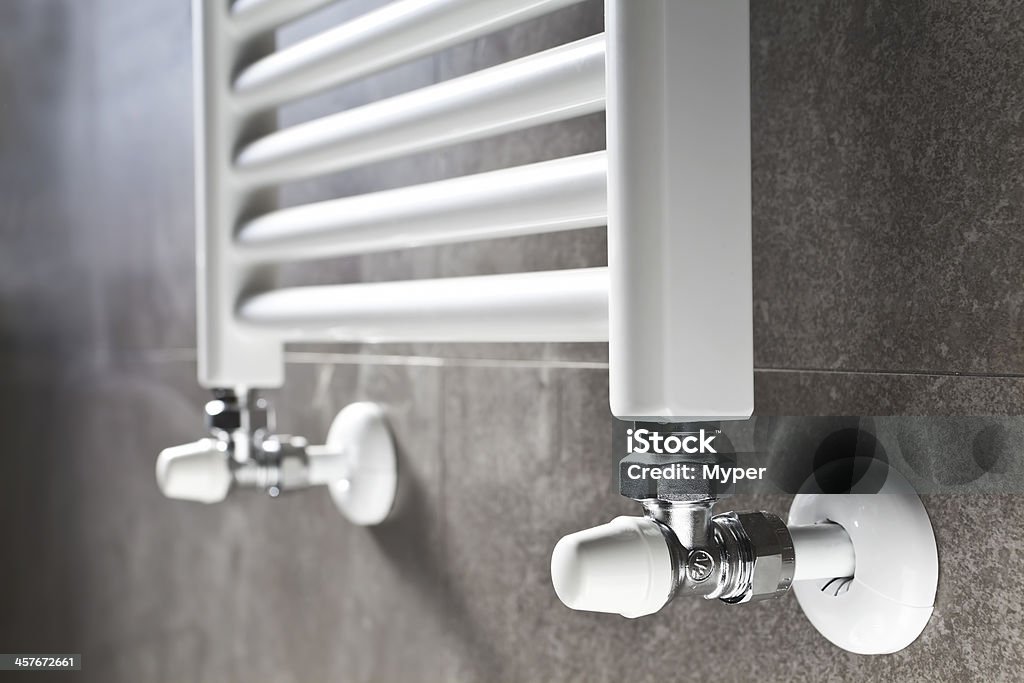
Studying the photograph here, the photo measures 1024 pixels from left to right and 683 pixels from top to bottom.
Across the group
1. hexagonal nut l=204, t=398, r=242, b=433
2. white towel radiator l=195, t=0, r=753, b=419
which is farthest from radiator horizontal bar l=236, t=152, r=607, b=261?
hexagonal nut l=204, t=398, r=242, b=433

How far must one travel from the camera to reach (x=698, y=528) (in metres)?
0.35

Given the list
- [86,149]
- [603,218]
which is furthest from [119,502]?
[603,218]

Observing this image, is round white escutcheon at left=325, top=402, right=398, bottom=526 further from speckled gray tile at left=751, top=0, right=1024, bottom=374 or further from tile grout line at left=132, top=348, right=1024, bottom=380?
speckled gray tile at left=751, top=0, right=1024, bottom=374

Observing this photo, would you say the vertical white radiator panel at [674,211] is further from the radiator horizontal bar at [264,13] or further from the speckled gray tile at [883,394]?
the radiator horizontal bar at [264,13]

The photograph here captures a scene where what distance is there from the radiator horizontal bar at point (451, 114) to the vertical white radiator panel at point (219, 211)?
0.04 metres

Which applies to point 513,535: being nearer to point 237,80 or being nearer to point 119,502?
point 237,80

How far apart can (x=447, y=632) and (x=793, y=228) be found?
0.32m

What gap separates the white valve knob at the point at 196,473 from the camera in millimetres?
579

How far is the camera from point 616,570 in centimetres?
32

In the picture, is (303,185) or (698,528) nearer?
Answer: (698,528)

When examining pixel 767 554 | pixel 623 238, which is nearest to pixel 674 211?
pixel 623 238

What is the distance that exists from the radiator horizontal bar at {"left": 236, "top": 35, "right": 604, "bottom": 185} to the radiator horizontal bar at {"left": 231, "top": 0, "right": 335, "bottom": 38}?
67 mm

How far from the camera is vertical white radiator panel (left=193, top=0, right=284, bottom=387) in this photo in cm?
60

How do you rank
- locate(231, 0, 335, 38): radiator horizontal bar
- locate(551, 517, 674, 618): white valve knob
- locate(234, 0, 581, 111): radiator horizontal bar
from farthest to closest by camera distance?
locate(231, 0, 335, 38): radiator horizontal bar
locate(234, 0, 581, 111): radiator horizontal bar
locate(551, 517, 674, 618): white valve knob
